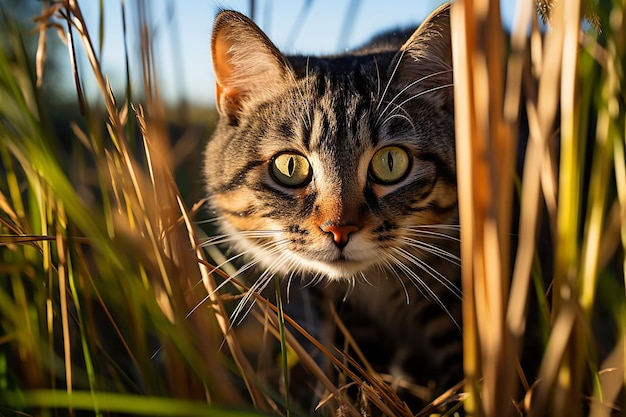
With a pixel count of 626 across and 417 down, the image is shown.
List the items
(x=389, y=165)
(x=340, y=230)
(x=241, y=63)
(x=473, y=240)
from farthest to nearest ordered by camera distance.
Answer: (x=241, y=63) → (x=389, y=165) → (x=340, y=230) → (x=473, y=240)

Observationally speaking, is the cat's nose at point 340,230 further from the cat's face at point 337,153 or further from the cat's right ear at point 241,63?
the cat's right ear at point 241,63

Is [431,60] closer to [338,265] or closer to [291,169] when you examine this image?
[291,169]

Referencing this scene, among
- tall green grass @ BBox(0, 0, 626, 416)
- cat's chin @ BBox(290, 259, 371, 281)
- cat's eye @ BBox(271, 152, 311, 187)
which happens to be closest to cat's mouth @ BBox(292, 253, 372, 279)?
cat's chin @ BBox(290, 259, 371, 281)

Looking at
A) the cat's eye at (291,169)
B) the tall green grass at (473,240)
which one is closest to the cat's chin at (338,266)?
the cat's eye at (291,169)

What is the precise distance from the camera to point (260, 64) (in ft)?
4.58

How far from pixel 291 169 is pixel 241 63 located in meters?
0.32

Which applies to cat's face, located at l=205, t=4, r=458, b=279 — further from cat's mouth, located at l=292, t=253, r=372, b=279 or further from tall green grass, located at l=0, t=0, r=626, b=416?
tall green grass, located at l=0, t=0, r=626, b=416

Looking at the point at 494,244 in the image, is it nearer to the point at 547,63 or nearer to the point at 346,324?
the point at 547,63

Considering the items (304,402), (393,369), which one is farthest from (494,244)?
(393,369)

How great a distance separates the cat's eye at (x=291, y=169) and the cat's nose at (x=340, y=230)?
16 centimetres

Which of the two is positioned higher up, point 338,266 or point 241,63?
point 241,63

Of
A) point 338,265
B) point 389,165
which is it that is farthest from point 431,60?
point 338,265

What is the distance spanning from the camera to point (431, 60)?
1.27m

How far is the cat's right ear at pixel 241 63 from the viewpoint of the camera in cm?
128
